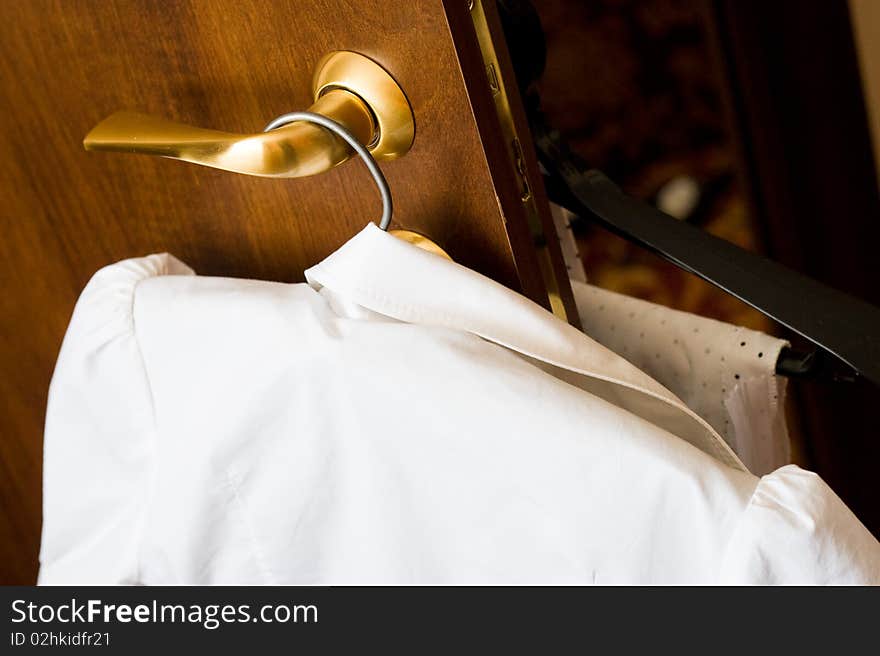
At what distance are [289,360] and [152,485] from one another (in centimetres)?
9

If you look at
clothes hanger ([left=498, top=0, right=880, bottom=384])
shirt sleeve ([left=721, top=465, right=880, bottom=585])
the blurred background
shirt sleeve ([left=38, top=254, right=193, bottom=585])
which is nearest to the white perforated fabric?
clothes hanger ([left=498, top=0, right=880, bottom=384])

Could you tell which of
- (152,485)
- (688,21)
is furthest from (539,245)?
(688,21)

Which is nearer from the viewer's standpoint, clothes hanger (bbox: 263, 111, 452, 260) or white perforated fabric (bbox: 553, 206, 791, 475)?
clothes hanger (bbox: 263, 111, 452, 260)

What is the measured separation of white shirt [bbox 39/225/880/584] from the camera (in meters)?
0.32

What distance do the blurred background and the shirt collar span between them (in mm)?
583

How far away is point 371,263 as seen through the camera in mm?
364

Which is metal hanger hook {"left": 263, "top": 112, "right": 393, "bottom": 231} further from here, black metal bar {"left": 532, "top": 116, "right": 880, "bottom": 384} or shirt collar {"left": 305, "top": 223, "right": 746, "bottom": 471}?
black metal bar {"left": 532, "top": 116, "right": 880, "bottom": 384}

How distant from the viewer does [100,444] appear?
0.42 metres

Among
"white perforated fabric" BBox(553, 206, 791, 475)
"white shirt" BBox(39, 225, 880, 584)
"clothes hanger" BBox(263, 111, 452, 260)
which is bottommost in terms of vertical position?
"white perforated fabric" BBox(553, 206, 791, 475)

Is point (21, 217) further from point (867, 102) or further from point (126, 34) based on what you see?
point (867, 102)

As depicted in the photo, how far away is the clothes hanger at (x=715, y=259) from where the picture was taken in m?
0.39

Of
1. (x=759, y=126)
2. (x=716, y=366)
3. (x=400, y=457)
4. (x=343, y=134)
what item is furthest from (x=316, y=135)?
(x=759, y=126)

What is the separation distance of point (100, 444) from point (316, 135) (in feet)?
0.58

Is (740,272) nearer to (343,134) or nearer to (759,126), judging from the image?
(343,134)
